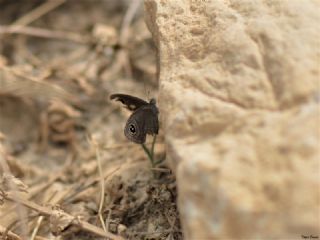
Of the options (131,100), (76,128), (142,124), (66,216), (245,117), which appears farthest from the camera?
(76,128)

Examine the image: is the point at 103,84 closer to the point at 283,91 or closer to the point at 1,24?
the point at 1,24

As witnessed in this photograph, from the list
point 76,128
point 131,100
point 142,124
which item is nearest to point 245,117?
point 142,124

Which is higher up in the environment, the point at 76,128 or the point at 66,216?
the point at 76,128

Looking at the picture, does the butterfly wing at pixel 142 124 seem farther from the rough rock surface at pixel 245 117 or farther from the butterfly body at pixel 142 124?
the rough rock surface at pixel 245 117

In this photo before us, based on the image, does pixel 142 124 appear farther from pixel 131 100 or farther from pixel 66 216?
pixel 66 216

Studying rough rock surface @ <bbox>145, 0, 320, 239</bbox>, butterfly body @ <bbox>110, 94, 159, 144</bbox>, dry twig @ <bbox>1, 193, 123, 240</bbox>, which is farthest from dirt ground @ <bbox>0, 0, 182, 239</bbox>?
rough rock surface @ <bbox>145, 0, 320, 239</bbox>

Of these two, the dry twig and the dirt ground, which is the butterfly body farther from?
the dry twig

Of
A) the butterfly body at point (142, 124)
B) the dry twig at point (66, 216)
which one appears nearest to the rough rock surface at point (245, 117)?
the butterfly body at point (142, 124)
